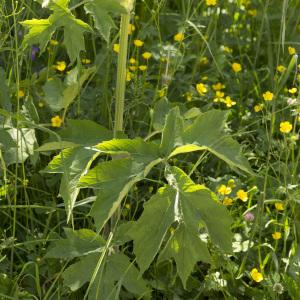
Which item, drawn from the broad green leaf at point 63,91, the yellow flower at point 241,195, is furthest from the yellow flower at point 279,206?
the broad green leaf at point 63,91

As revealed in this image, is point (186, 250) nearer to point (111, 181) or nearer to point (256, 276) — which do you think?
point (111, 181)

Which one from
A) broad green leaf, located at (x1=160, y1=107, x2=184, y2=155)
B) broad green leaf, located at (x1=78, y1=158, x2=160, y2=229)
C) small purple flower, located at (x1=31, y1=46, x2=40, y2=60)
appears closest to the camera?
broad green leaf, located at (x1=78, y1=158, x2=160, y2=229)

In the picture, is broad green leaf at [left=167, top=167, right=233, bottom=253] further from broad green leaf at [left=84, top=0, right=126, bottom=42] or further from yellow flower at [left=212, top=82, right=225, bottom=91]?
yellow flower at [left=212, top=82, right=225, bottom=91]

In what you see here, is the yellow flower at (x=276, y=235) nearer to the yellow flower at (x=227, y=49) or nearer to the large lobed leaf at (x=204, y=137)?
the large lobed leaf at (x=204, y=137)

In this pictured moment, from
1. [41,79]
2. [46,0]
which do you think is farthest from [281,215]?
[46,0]

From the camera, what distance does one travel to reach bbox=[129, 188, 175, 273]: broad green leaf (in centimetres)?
165

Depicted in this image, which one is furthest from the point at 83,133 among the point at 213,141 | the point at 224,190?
the point at 224,190

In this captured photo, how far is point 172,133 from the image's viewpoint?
1773 mm

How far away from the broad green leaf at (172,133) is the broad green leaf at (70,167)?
0.55 feet

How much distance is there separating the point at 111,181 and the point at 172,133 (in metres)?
0.20

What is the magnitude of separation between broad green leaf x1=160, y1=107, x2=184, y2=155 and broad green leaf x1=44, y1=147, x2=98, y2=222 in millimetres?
168

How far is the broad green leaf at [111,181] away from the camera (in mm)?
1648

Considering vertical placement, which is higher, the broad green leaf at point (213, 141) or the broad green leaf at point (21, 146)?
the broad green leaf at point (213, 141)

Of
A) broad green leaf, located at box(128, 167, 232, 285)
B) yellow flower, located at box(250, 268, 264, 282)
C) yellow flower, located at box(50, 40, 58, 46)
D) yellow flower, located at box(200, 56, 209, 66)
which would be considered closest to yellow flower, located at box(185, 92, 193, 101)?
yellow flower, located at box(200, 56, 209, 66)
